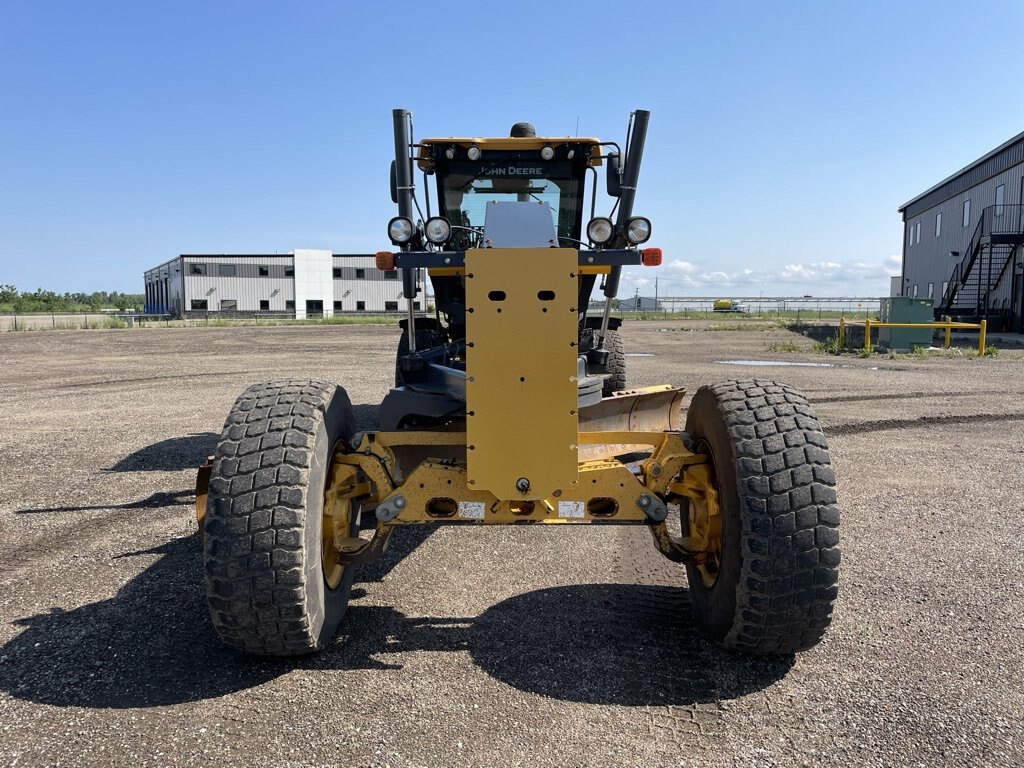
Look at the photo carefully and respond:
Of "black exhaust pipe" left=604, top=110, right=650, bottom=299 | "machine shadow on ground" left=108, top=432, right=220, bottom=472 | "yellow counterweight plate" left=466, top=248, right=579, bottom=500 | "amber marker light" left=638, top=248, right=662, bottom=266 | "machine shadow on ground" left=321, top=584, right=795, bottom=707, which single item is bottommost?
"machine shadow on ground" left=321, top=584, right=795, bottom=707

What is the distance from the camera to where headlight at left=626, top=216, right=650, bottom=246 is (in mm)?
3949

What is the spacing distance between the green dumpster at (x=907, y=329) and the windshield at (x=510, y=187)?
59.0ft

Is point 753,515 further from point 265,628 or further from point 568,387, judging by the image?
point 265,628

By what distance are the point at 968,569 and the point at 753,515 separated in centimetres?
→ 239

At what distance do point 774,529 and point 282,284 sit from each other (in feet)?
209

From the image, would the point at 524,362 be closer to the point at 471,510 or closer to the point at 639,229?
the point at 471,510

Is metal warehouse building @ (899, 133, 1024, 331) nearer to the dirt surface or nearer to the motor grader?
the dirt surface

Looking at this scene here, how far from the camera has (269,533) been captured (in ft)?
9.70

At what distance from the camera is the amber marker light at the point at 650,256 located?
12.8 ft

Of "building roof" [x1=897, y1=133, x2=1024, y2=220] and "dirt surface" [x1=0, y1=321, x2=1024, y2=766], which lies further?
"building roof" [x1=897, y1=133, x2=1024, y2=220]

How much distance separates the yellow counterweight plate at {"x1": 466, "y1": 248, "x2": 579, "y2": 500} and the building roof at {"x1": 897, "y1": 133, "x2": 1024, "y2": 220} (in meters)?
33.9

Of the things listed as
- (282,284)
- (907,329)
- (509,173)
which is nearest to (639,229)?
(509,173)

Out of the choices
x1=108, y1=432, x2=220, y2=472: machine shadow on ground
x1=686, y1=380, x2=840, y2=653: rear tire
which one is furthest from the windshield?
x1=108, y1=432, x2=220, y2=472: machine shadow on ground

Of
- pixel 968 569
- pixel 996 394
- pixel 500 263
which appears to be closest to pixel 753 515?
pixel 500 263
